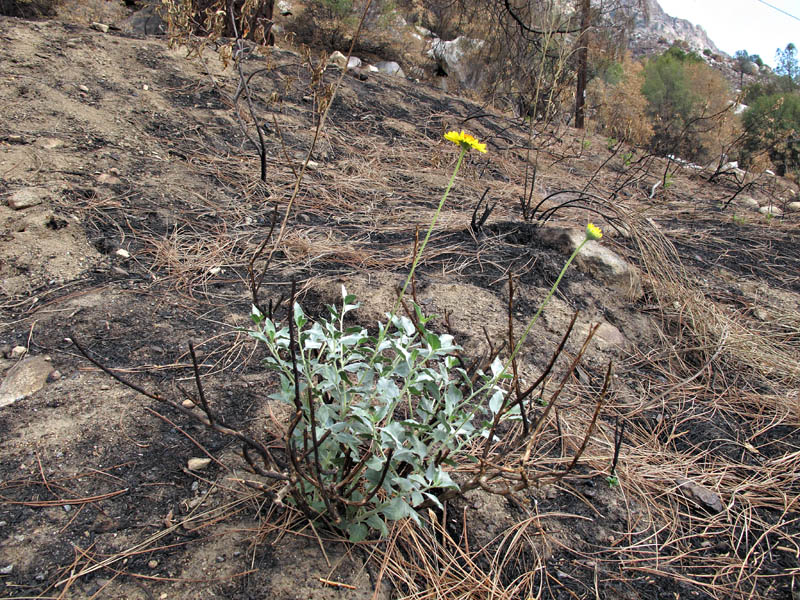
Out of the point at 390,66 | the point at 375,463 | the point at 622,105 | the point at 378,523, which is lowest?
the point at 378,523

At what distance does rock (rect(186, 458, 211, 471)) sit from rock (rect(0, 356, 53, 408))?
1.93ft

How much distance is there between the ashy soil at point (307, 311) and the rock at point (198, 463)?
0.02 m

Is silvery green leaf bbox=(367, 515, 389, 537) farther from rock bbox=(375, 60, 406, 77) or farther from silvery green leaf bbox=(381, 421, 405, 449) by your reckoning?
rock bbox=(375, 60, 406, 77)

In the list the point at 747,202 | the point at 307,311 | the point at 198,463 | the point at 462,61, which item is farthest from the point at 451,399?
the point at 462,61

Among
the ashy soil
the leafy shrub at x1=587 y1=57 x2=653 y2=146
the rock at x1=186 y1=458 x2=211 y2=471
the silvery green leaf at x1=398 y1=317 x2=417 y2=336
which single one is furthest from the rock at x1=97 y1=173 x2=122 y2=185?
the leafy shrub at x1=587 y1=57 x2=653 y2=146

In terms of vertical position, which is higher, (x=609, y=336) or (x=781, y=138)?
(x=781, y=138)

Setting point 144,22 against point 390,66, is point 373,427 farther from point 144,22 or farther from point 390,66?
point 390,66

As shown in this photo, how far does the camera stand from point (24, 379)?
5.36ft

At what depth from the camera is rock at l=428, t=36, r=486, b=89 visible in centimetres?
930

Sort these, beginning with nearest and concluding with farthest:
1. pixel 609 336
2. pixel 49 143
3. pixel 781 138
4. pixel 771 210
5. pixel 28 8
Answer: pixel 609 336 → pixel 49 143 → pixel 771 210 → pixel 28 8 → pixel 781 138

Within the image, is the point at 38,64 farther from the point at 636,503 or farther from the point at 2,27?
the point at 636,503

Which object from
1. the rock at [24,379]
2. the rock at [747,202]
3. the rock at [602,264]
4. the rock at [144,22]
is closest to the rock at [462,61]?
the rock at [144,22]

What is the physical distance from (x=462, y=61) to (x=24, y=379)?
10322 mm

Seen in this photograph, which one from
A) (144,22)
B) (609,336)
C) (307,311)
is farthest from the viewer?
(144,22)
